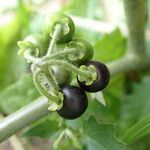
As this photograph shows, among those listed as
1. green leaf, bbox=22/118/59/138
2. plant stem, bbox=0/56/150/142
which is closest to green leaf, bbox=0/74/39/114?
green leaf, bbox=22/118/59/138

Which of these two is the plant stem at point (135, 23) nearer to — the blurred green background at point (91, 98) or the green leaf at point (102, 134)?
the blurred green background at point (91, 98)

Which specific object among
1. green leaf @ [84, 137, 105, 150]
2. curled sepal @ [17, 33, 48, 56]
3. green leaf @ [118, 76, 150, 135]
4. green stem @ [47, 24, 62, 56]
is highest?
green stem @ [47, 24, 62, 56]

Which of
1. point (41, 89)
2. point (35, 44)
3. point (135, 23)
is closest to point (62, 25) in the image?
point (35, 44)

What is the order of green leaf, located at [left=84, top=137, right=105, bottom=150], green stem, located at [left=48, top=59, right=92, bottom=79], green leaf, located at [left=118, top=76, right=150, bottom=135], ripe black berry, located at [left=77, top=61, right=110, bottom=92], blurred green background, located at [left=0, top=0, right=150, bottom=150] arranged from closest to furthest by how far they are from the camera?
green stem, located at [left=48, top=59, right=92, bottom=79] → ripe black berry, located at [left=77, top=61, right=110, bottom=92] → green leaf, located at [left=84, top=137, right=105, bottom=150] → blurred green background, located at [left=0, top=0, right=150, bottom=150] → green leaf, located at [left=118, top=76, right=150, bottom=135]

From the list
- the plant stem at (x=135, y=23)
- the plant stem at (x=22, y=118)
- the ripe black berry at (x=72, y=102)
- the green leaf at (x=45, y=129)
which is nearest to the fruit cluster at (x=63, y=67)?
the ripe black berry at (x=72, y=102)

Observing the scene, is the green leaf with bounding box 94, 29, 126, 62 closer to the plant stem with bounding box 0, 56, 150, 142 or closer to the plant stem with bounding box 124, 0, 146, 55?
the plant stem with bounding box 124, 0, 146, 55

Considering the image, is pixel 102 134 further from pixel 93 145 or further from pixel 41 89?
pixel 41 89

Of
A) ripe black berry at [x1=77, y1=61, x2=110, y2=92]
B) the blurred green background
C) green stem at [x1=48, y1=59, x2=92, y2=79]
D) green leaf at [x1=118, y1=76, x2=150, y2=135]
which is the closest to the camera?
green stem at [x1=48, y1=59, x2=92, y2=79]
